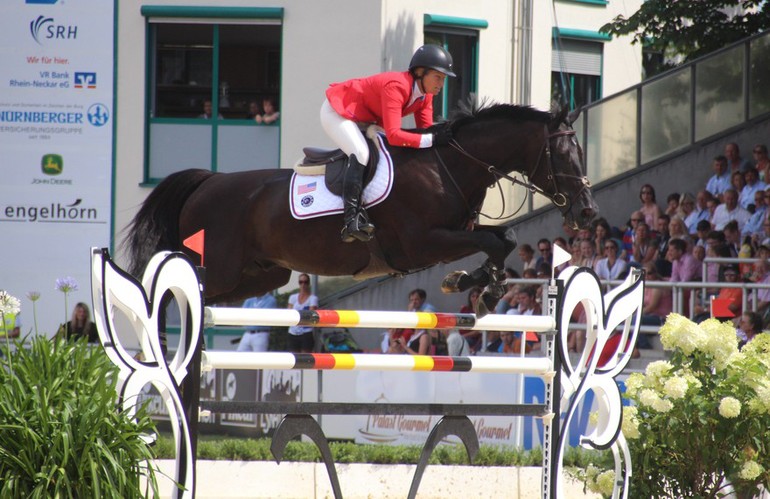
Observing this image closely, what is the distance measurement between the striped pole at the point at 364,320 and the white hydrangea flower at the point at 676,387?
555 mm

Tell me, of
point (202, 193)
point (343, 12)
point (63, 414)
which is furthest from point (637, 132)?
point (63, 414)

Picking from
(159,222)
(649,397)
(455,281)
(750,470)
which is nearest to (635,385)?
(649,397)

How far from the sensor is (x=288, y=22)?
13281 millimetres

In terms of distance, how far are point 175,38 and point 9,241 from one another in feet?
→ 10.2

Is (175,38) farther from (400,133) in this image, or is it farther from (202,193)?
(400,133)

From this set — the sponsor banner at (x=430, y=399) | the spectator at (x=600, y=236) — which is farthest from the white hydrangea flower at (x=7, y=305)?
the spectator at (x=600, y=236)

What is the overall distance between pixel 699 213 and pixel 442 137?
4.93 meters

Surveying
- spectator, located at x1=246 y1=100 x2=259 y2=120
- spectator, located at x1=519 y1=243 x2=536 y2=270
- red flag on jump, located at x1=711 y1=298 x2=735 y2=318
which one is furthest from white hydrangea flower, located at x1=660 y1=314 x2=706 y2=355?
spectator, located at x1=246 y1=100 x2=259 y2=120

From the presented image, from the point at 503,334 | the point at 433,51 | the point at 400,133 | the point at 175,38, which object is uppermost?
the point at 175,38

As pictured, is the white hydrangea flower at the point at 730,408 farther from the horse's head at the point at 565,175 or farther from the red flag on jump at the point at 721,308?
the red flag on jump at the point at 721,308

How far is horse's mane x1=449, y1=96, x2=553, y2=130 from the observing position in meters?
6.28

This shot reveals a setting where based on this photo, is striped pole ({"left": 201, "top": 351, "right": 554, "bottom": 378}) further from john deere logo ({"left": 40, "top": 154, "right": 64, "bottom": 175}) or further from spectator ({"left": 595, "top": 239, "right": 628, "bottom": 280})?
john deere logo ({"left": 40, "top": 154, "right": 64, "bottom": 175})

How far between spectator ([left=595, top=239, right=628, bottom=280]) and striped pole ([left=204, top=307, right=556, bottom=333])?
15.9ft

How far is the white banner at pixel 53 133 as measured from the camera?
13.3 m
